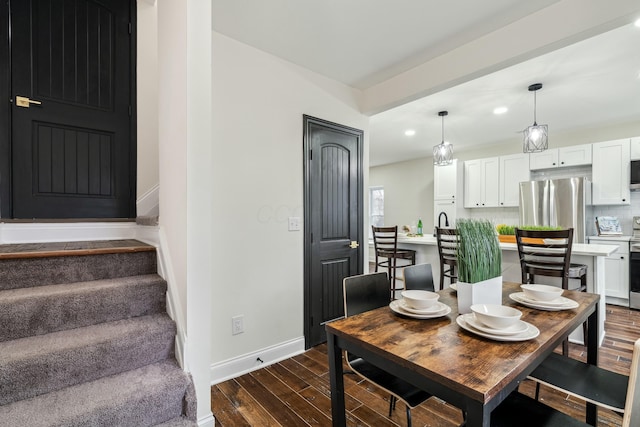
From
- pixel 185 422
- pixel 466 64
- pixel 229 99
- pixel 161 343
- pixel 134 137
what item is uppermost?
pixel 466 64

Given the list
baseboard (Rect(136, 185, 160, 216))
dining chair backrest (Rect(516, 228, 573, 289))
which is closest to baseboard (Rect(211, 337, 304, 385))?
baseboard (Rect(136, 185, 160, 216))

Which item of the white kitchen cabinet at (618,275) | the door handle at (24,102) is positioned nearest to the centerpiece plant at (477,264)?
the door handle at (24,102)

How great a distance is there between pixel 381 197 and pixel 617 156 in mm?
4672

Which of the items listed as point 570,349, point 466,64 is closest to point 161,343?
point 466,64

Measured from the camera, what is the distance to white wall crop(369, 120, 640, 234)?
14.7 ft

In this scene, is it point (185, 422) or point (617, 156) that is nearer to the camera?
point (185, 422)

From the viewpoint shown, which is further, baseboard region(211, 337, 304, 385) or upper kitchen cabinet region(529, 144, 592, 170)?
upper kitchen cabinet region(529, 144, 592, 170)

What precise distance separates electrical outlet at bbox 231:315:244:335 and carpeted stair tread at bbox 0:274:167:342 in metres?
0.61

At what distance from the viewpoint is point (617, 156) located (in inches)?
167

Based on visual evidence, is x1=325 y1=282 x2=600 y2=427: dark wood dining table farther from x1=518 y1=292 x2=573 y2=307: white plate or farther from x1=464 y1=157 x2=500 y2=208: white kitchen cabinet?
x1=464 y1=157 x2=500 y2=208: white kitchen cabinet

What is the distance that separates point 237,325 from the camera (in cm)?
235

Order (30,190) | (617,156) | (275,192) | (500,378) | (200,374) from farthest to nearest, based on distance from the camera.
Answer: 1. (617,156)
2. (275,192)
3. (30,190)
4. (200,374)
5. (500,378)

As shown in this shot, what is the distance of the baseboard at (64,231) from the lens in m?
2.20

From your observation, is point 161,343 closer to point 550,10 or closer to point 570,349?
point 550,10
